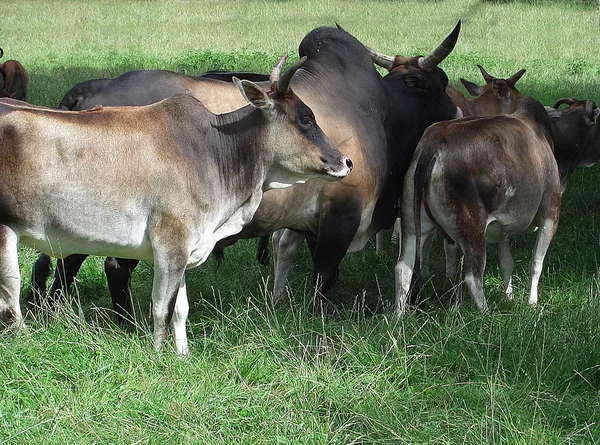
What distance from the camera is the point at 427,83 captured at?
22.9 ft

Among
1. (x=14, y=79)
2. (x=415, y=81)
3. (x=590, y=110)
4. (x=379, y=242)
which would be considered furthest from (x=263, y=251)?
(x=14, y=79)

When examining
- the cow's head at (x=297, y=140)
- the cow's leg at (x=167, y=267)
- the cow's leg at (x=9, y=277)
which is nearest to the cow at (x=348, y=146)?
the cow's head at (x=297, y=140)

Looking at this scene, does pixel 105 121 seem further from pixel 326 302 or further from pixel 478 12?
pixel 478 12

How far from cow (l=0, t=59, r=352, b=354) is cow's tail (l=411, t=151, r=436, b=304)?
67 cm

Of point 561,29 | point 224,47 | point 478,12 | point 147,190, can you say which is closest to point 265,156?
point 147,190

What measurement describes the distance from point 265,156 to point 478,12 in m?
19.1

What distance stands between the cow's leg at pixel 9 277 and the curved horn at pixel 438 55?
133 inches

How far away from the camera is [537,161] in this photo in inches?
243

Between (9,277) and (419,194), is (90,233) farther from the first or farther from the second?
(419,194)

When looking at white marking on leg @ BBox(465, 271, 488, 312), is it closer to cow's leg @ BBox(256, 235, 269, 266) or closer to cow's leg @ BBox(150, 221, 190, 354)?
cow's leg @ BBox(150, 221, 190, 354)

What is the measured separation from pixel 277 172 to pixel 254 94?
0.52 meters

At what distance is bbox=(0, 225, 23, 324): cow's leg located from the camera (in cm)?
457

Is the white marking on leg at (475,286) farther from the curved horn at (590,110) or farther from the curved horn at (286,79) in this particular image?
the curved horn at (590,110)

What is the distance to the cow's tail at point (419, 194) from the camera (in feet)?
18.9
